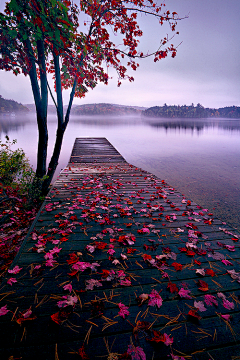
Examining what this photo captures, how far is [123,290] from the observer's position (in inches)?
83.0

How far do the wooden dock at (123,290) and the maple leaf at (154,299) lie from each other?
0.04ft

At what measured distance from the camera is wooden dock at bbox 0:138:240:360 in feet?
5.16

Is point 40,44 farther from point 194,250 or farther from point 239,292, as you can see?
point 239,292

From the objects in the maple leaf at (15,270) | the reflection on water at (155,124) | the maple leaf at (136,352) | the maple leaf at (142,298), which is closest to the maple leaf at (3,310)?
the maple leaf at (15,270)

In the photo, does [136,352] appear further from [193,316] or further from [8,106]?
[8,106]

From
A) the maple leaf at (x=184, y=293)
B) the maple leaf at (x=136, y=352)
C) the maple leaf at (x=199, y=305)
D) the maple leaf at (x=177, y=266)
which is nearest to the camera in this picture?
the maple leaf at (x=136, y=352)

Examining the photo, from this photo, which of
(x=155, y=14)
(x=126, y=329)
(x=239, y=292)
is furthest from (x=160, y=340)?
(x=155, y=14)

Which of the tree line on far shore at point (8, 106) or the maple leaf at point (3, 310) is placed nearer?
the maple leaf at point (3, 310)

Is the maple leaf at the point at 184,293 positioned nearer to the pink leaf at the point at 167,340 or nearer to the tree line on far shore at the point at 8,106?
the pink leaf at the point at 167,340

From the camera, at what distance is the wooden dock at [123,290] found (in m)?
1.57

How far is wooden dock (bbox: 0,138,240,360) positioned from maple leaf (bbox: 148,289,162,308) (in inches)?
0.5

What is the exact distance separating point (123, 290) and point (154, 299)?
0.39 meters

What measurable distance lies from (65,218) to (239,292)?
10.7 feet

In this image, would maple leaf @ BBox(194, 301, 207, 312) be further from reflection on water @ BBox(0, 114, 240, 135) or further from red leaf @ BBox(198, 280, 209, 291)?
reflection on water @ BBox(0, 114, 240, 135)
